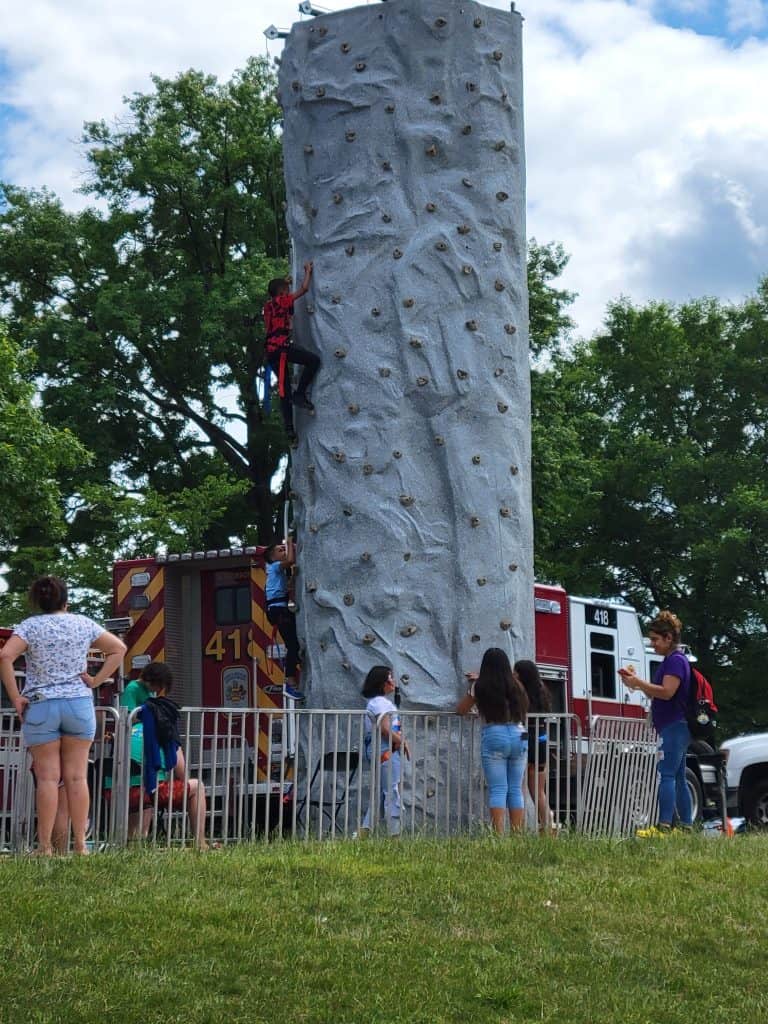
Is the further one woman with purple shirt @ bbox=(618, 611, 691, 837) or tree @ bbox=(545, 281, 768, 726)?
tree @ bbox=(545, 281, 768, 726)

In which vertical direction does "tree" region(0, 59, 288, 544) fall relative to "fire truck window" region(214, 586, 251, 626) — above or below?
above

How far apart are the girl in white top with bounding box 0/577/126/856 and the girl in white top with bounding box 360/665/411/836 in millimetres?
2720

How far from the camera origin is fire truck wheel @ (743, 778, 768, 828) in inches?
771

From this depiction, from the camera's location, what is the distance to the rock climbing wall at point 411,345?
14398mm

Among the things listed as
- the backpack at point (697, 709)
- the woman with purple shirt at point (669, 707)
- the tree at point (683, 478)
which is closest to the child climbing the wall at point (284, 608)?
the woman with purple shirt at point (669, 707)

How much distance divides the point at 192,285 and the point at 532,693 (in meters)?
19.6

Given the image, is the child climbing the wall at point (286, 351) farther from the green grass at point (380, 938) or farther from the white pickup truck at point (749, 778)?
the white pickup truck at point (749, 778)

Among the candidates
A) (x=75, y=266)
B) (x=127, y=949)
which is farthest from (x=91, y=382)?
(x=127, y=949)

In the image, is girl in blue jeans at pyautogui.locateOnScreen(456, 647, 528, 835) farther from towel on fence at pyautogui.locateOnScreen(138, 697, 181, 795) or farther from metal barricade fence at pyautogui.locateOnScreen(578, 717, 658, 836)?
towel on fence at pyautogui.locateOnScreen(138, 697, 181, 795)

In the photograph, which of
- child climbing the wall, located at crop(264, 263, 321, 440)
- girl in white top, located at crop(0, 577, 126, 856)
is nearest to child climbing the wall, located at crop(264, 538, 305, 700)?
child climbing the wall, located at crop(264, 263, 321, 440)

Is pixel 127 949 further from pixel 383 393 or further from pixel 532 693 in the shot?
pixel 383 393

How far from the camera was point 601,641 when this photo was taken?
2219 cm

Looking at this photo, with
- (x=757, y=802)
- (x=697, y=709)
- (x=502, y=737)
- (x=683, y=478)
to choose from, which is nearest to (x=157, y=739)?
(x=502, y=737)

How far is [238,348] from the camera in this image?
105 feet
